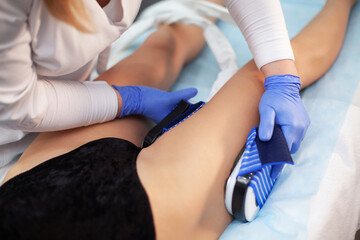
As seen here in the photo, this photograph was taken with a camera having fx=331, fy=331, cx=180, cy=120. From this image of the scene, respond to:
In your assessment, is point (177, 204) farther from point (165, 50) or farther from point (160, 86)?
point (165, 50)

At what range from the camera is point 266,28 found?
2.55 ft

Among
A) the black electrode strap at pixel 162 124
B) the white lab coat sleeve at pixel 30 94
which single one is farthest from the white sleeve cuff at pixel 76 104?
the black electrode strap at pixel 162 124

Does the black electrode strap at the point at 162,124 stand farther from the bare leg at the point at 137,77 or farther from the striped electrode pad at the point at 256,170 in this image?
the striped electrode pad at the point at 256,170

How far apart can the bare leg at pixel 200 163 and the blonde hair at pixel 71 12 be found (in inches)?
11.3

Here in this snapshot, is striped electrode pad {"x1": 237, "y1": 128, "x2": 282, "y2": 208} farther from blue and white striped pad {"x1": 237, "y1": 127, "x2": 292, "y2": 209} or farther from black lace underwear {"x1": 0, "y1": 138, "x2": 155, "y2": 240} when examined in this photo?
black lace underwear {"x1": 0, "y1": 138, "x2": 155, "y2": 240}

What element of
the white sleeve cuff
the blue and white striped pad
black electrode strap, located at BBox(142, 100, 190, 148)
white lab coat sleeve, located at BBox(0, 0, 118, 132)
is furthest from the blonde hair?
the blue and white striped pad

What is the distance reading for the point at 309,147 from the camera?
0.78 metres

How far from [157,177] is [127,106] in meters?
0.27

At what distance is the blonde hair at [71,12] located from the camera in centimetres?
61

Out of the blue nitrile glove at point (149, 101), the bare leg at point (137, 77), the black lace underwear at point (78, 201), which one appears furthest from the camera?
the blue nitrile glove at point (149, 101)

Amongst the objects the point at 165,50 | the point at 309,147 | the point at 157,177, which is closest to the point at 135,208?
the point at 157,177

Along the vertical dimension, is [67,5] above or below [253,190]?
above

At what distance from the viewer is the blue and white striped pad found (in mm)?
636

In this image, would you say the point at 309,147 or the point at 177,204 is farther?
the point at 309,147
